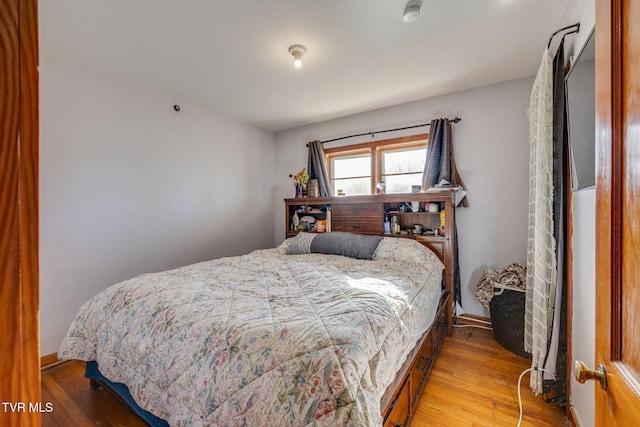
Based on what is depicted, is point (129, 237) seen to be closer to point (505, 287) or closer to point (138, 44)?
point (138, 44)

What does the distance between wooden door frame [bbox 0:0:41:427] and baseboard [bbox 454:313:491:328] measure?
3314 millimetres

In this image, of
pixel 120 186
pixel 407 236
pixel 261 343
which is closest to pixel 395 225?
pixel 407 236

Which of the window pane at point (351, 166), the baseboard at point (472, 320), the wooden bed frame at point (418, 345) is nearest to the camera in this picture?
the wooden bed frame at point (418, 345)

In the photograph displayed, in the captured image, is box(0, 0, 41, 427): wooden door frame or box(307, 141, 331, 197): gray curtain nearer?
box(0, 0, 41, 427): wooden door frame

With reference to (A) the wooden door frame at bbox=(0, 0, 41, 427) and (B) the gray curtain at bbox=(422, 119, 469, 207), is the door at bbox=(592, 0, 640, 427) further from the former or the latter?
(B) the gray curtain at bbox=(422, 119, 469, 207)

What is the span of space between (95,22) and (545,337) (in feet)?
12.0

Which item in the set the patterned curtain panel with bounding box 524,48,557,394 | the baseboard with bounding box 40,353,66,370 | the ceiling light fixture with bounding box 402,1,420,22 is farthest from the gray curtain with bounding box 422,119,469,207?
the baseboard with bounding box 40,353,66,370

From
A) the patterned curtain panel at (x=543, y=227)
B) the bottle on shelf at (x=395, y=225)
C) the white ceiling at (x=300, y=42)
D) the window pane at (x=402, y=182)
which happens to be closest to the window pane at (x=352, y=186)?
the window pane at (x=402, y=182)

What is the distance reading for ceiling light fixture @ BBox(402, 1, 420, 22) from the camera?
1.67 m

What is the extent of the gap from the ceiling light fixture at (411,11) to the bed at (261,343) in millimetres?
1744

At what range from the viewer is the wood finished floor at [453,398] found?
1.59 m

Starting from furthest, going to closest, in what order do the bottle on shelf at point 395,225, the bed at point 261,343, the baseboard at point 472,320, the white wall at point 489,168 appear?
the bottle on shelf at point 395,225 < the baseboard at point 472,320 < the white wall at point 489,168 < the bed at point 261,343

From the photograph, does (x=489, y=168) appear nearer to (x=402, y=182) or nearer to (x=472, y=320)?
(x=402, y=182)

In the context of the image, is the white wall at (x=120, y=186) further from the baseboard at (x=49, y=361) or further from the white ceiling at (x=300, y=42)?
the white ceiling at (x=300, y=42)
